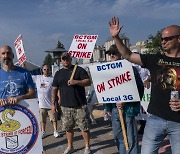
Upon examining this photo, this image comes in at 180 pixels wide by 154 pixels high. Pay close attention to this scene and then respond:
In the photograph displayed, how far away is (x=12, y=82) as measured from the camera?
160 inches

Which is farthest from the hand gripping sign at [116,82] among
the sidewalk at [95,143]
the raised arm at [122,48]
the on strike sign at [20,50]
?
the on strike sign at [20,50]

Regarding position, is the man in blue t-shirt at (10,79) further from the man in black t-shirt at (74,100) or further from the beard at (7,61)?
the man in black t-shirt at (74,100)

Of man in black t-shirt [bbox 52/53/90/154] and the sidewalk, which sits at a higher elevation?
man in black t-shirt [bbox 52/53/90/154]

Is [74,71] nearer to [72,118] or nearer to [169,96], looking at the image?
[72,118]

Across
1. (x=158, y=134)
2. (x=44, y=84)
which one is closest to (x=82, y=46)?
(x=44, y=84)

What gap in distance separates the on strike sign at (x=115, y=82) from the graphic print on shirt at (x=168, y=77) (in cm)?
110

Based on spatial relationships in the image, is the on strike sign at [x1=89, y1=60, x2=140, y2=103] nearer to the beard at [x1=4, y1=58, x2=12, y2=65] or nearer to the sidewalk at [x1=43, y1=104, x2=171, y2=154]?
the beard at [x1=4, y1=58, x2=12, y2=65]

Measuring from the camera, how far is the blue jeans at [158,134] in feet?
10.5

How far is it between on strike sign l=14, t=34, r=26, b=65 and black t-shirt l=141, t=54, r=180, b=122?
5077mm

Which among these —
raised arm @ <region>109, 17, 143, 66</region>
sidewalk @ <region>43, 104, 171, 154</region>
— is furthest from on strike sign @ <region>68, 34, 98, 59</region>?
raised arm @ <region>109, 17, 143, 66</region>

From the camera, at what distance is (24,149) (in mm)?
4148

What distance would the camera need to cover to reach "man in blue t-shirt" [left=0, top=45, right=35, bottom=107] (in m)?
4.05

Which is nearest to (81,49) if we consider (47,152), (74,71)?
(74,71)

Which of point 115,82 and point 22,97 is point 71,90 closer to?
point 115,82
